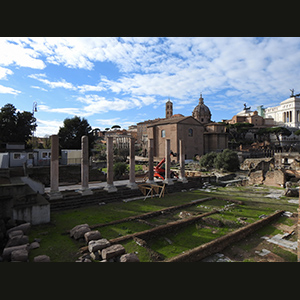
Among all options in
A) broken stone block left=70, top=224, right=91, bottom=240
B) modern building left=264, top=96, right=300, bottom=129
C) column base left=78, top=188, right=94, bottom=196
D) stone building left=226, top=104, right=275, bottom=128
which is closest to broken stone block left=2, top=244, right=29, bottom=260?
broken stone block left=70, top=224, right=91, bottom=240

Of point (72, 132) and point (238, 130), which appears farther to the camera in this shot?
point (238, 130)

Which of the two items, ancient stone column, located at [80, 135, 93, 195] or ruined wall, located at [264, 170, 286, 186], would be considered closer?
ancient stone column, located at [80, 135, 93, 195]

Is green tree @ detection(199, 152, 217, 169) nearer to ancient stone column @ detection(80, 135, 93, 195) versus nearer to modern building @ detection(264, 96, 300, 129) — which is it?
ancient stone column @ detection(80, 135, 93, 195)

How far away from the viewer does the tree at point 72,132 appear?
110 feet

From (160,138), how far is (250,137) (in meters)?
38.3

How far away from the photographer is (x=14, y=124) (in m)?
30.0

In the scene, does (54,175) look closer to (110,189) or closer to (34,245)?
(110,189)

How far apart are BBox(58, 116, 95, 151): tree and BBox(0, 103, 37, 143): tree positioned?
4.61m

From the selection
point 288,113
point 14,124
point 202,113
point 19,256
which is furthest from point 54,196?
point 288,113

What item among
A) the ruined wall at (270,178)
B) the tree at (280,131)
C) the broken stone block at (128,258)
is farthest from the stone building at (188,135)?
the broken stone block at (128,258)

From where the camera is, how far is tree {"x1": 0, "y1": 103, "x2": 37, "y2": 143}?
2908cm

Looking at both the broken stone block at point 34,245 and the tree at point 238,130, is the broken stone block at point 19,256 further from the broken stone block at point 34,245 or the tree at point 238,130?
the tree at point 238,130

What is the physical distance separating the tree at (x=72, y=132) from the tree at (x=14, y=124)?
15.1 feet

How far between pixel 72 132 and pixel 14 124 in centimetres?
801
